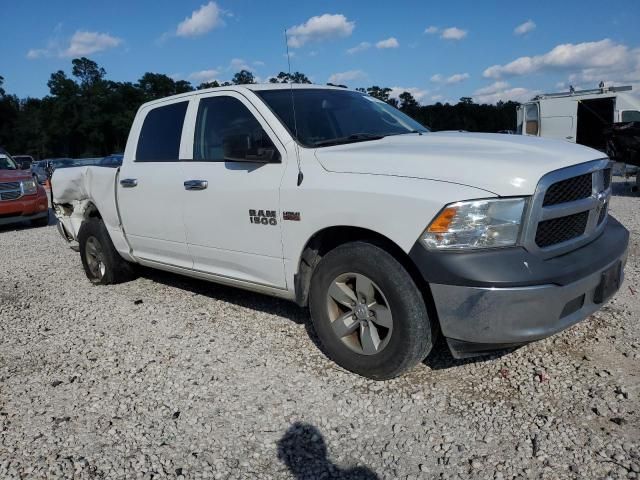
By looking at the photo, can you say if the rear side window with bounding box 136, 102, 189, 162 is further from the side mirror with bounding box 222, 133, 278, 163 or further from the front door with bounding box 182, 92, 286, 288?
the side mirror with bounding box 222, 133, 278, 163

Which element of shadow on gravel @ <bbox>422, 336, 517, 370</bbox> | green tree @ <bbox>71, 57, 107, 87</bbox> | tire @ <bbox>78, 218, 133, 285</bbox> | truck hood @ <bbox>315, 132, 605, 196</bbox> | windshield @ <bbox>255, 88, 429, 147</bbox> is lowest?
shadow on gravel @ <bbox>422, 336, 517, 370</bbox>

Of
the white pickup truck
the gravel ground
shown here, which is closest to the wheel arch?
the white pickup truck

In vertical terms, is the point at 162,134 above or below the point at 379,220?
above

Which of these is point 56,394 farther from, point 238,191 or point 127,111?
point 127,111

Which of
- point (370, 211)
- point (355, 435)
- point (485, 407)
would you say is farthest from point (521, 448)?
point (370, 211)

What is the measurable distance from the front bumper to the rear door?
8.05 feet

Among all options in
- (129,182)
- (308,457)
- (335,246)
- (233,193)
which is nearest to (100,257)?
(129,182)

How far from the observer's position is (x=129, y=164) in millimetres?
5168

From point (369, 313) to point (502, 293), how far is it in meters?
0.85

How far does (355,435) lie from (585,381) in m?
1.48

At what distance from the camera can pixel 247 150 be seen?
→ 12.2ft

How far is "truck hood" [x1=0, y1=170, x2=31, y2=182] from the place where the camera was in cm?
1164

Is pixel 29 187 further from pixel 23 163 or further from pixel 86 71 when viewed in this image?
pixel 86 71

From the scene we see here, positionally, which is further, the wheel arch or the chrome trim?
the wheel arch
